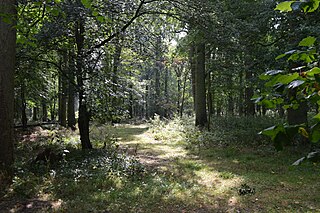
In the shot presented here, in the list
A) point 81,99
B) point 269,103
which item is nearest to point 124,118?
point 81,99

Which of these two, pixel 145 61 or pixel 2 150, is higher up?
pixel 145 61

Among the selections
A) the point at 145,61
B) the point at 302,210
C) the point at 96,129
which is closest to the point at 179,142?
the point at 145,61

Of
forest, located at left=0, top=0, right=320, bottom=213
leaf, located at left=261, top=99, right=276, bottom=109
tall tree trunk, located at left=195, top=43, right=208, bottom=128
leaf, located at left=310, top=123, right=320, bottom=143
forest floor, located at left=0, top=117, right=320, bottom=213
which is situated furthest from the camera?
tall tree trunk, located at left=195, top=43, right=208, bottom=128

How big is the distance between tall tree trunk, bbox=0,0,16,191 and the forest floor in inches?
13.7

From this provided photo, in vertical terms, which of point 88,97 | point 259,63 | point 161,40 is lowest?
point 88,97

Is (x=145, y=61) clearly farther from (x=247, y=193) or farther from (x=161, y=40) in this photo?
(x=247, y=193)

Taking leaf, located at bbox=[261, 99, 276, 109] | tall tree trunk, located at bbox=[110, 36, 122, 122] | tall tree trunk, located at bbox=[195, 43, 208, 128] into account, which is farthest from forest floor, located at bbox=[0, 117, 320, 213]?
tall tree trunk, located at bbox=[195, 43, 208, 128]

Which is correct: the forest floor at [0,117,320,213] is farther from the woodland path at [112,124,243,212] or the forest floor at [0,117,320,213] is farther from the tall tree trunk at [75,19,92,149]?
the tall tree trunk at [75,19,92,149]

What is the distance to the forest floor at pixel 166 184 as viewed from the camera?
502 cm

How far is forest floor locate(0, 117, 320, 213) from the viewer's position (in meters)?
5.02

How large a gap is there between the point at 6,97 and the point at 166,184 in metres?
4.02

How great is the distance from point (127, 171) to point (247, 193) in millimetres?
3149

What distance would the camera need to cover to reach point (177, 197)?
555 cm

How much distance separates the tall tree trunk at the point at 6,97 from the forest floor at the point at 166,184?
13.7 inches
